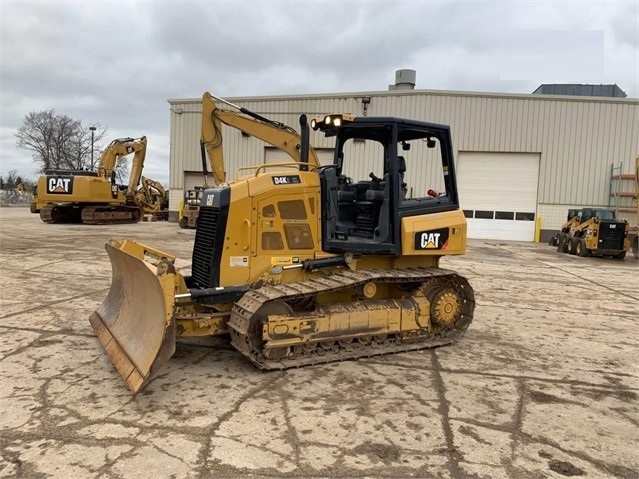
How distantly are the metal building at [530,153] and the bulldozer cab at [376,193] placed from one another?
18.1 meters

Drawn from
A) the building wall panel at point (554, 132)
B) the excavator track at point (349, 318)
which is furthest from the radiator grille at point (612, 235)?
the excavator track at point (349, 318)

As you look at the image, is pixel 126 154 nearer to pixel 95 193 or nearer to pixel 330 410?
pixel 95 193

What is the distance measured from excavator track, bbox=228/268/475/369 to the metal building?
18577 mm

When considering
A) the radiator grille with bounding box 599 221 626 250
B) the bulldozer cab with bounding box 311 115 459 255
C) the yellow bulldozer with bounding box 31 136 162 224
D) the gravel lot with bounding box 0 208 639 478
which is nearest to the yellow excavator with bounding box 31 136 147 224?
the yellow bulldozer with bounding box 31 136 162 224

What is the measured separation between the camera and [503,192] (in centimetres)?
2491

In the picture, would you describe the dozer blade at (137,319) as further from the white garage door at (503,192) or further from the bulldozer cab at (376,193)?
the white garage door at (503,192)

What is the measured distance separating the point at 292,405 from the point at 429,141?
386 centimetres

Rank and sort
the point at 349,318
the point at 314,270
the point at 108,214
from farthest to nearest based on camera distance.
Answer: the point at 108,214
the point at 314,270
the point at 349,318

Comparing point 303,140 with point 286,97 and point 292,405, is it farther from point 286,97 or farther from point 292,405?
point 286,97

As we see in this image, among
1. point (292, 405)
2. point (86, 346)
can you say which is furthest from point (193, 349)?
point (292, 405)

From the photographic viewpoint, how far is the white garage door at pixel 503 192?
24.9m

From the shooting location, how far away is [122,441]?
3.46 metres

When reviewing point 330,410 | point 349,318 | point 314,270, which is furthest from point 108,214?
point 330,410

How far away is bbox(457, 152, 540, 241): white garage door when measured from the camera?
2492cm
